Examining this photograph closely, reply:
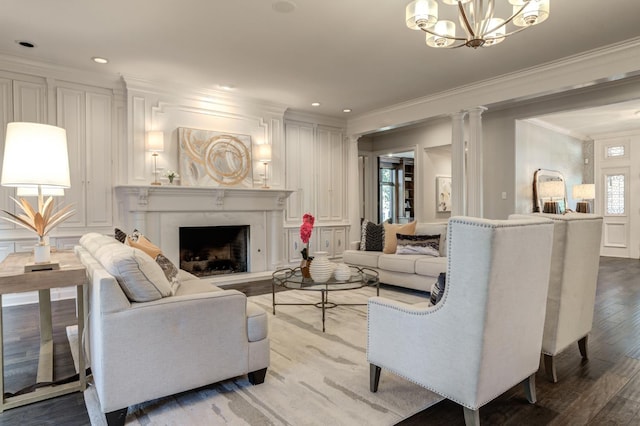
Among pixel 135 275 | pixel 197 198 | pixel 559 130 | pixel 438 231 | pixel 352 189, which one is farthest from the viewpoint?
pixel 559 130

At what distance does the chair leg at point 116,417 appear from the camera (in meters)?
1.79

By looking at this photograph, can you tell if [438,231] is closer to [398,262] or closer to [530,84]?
A: [398,262]

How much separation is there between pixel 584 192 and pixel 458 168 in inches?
155

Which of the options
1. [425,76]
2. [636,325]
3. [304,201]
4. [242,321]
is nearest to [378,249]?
[304,201]

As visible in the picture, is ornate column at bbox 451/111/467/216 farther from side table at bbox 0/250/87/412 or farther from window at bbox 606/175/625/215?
window at bbox 606/175/625/215

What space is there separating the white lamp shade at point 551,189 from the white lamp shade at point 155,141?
6.15 meters

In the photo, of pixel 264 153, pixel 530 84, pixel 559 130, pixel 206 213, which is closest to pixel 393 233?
pixel 264 153

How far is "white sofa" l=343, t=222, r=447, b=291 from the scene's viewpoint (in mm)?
4305

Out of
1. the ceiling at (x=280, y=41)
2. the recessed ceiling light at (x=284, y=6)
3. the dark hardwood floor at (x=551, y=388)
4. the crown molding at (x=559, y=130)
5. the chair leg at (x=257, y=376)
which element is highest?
the ceiling at (x=280, y=41)

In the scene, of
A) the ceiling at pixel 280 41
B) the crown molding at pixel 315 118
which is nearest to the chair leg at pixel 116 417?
the ceiling at pixel 280 41

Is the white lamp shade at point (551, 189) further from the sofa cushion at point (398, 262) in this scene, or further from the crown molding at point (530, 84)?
the sofa cushion at point (398, 262)

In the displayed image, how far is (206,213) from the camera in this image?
5.39m

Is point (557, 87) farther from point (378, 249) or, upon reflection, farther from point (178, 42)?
point (178, 42)

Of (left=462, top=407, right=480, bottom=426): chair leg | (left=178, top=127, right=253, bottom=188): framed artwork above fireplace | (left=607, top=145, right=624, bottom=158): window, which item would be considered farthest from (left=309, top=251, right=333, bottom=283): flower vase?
(left=607, top=145, right=624, bottom=158): window
